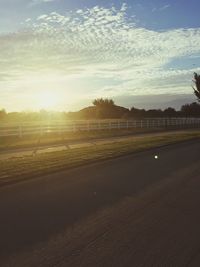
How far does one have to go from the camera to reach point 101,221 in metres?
7.74

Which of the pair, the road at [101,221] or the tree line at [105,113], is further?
the tree line at [105,113]

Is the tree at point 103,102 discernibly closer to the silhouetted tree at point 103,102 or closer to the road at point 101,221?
the silhouetted tree at point 103,102

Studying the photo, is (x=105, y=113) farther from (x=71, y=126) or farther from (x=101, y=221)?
(x=101, y=221)

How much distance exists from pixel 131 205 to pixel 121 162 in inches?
331

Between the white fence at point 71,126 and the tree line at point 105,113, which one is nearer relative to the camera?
the white fence at point 71,126

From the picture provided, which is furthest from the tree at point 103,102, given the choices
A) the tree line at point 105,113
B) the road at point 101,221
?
the road at point 101,221

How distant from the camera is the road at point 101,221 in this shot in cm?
591

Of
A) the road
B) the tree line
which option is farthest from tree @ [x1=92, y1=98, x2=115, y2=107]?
the road

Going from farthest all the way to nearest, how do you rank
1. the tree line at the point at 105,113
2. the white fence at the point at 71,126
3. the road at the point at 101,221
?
the tree line at the point at 105,113
the white fence at the point at 71,126
the road at the point at 101,221

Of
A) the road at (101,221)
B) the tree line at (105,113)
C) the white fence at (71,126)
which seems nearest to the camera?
the road at (101,221)

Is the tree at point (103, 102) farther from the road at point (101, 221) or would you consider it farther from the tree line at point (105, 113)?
the road at point (101, 221)

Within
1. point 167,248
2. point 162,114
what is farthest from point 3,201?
point 162,114

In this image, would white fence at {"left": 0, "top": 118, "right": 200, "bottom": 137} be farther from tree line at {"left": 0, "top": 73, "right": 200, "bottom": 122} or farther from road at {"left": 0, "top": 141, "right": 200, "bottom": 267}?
tree line at {"left": 0, "top": 73, "right": 200, "bottom": 122}

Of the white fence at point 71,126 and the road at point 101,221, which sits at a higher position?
the white fence at point 71,126
